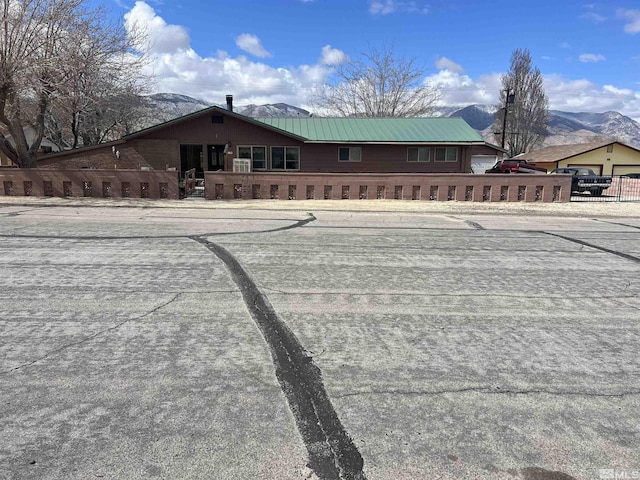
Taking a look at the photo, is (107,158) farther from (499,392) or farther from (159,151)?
(499,392)

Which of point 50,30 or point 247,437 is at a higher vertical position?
point 50,30

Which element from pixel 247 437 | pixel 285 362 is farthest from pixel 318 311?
pixel 247 437

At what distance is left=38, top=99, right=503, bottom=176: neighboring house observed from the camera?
25.9 meters

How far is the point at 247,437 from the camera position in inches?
110

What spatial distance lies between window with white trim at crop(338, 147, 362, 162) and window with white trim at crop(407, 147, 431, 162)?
290 centimetres

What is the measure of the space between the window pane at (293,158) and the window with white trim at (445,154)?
317 inches

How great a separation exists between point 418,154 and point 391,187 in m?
9.42

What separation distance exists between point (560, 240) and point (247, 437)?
9.01 m

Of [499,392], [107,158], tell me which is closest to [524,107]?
[107,158]

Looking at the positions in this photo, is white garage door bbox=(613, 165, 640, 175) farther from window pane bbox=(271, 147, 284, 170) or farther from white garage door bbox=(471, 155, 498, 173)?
window pane bbox=(271, 147, 284, 170)

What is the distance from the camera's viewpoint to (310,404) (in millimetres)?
3152

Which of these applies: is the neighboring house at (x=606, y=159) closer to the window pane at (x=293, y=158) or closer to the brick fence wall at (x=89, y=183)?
the window pane at (x=293, y=158)

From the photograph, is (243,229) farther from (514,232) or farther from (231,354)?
(231,354)

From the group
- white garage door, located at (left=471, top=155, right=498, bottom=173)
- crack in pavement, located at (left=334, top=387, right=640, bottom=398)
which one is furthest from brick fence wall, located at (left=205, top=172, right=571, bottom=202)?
white garage door, located at (left=471, top=155, right=498, bottom=173)
